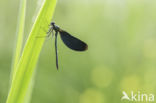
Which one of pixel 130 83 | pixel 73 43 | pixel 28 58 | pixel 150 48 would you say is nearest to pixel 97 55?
pixel 130 83

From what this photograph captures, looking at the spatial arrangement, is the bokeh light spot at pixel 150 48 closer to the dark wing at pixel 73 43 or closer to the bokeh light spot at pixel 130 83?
the bokeh light spot at pixel 130 83

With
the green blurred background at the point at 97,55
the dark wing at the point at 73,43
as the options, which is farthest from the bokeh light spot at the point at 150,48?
the dark wing at the point at 73,43

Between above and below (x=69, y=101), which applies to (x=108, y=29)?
above

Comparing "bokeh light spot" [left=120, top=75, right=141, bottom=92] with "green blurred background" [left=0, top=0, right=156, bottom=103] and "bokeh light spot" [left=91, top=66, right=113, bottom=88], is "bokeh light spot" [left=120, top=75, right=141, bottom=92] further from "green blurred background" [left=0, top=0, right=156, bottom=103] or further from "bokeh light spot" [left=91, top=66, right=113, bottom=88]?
"bokeh light spot" [left=91, top=66, right=113, bottom=88]

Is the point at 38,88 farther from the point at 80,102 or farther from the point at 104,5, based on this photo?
the point at 104,5

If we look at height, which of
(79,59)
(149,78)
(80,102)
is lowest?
(80,102)

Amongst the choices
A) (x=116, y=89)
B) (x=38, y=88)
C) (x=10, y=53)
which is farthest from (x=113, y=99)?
(x=10, y=53)

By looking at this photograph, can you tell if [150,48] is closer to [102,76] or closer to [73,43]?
[102,76]
